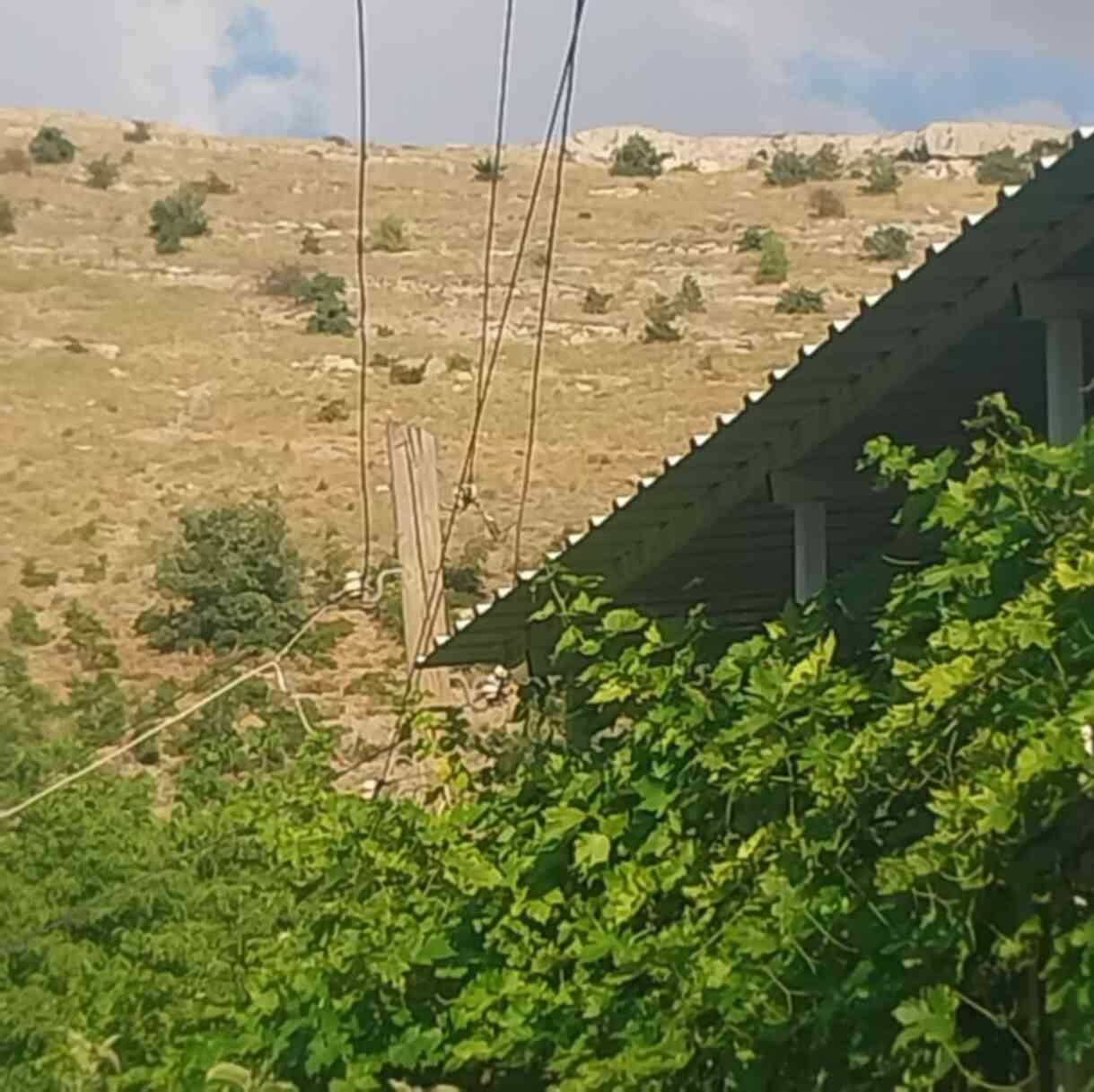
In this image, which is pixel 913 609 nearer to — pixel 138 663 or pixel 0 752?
pixel 0 752

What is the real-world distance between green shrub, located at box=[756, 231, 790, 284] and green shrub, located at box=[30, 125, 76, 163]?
680 inches

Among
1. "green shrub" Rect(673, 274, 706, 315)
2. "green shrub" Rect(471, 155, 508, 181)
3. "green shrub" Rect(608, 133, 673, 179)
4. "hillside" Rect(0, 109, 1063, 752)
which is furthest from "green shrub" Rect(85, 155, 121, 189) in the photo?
"green shrub" Rect(673, 274, 706, 315)

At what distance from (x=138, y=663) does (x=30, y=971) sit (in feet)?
63.2

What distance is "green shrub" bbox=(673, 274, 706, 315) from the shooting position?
44219 millimetres

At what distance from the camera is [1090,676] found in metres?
4.22

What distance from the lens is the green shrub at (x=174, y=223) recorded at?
160ft

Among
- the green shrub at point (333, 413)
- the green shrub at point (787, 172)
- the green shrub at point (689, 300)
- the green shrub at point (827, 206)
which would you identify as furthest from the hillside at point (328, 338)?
the green shrub at point (787, 172)

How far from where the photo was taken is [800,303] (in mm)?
43031

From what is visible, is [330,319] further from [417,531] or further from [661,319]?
[417,531]

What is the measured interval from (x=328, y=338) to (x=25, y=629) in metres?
14.8

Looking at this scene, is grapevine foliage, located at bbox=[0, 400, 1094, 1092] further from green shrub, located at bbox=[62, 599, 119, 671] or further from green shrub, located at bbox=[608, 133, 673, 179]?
green shrub, located at bbox=[608, 133, 673, 179]

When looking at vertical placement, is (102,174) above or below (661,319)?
above

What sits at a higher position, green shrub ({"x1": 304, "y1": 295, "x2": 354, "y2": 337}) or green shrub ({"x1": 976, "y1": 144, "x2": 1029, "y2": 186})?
green shrub ({"x1": 976, "y1": 144, "x2": 1029, "y2": 186})

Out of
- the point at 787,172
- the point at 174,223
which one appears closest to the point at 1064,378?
the point at 174,223
